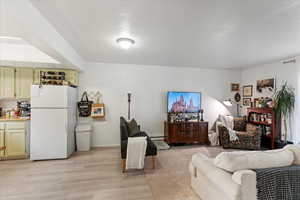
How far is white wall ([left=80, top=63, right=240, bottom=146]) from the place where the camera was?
14.5 feet

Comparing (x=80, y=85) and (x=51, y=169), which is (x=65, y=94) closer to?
(x=80, y=85)

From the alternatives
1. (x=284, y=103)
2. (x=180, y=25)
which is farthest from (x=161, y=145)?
(x=284, y=103)

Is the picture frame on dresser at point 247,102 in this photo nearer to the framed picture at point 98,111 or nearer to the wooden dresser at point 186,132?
the wooden dresser at point 186,132

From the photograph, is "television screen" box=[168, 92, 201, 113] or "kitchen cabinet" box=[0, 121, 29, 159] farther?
"television screen" box=[168, 92, 201, 113]

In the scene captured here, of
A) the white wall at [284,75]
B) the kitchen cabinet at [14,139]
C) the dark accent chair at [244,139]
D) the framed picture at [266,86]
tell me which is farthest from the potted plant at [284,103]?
the kitchen cabinet at [14,139]

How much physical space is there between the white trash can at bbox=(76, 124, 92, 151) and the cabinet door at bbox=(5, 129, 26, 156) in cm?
116

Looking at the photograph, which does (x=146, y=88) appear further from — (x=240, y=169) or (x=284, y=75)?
(x=284, y=75)

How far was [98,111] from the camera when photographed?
4.28 metres

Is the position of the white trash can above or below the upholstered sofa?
below

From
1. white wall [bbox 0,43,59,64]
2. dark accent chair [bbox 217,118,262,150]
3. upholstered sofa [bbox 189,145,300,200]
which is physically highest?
white wall [bbox 0,43,59,64]

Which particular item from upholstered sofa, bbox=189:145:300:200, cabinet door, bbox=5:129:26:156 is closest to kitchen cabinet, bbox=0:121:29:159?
cabinet door, bbox=5:129:26:156

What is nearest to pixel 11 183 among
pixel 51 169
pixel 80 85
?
pixel 51 169

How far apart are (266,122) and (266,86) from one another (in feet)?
3.70

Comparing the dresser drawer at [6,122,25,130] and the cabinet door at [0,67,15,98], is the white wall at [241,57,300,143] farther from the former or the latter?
the cabinet door at [0,67,15,98]
